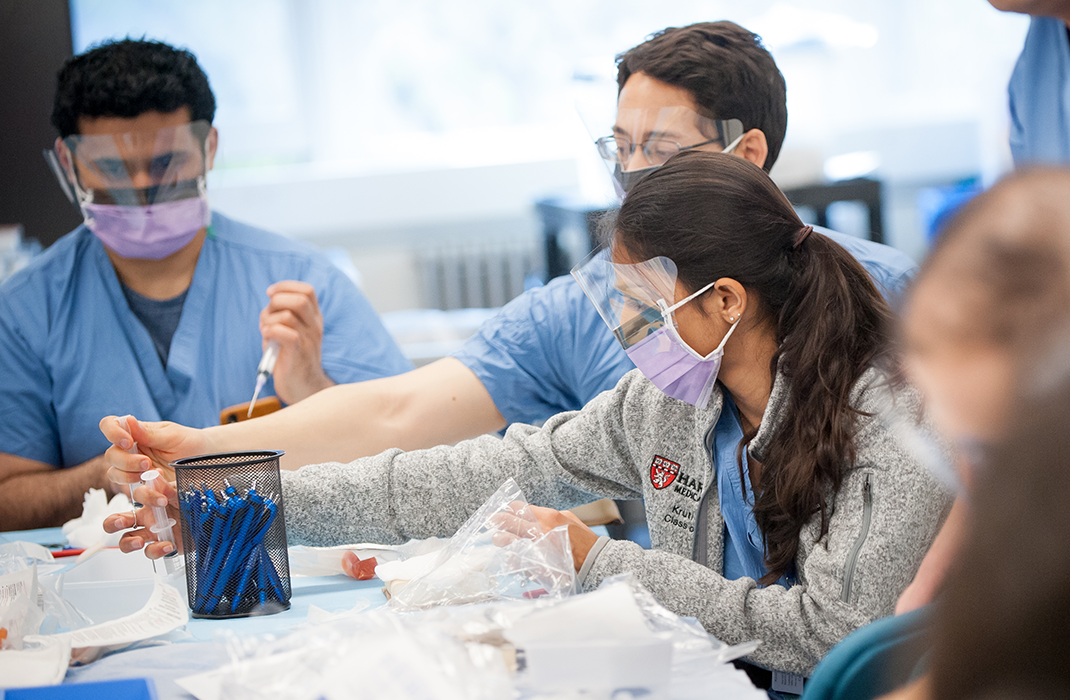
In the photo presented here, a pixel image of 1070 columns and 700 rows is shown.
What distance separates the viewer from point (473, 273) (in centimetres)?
431

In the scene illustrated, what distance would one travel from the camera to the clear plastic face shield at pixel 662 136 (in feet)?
4.66

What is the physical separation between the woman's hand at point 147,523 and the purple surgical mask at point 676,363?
57 cm

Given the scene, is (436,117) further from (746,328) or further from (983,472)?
(983,472)

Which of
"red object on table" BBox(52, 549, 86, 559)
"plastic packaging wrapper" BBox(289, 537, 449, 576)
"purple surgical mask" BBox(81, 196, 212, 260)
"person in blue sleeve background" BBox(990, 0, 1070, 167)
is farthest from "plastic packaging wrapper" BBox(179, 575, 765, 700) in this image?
"person in blue sleeve background" BBox(990, 0, 1070, 167)

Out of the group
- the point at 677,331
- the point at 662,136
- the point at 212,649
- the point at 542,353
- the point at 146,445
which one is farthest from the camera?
the point at 542,353

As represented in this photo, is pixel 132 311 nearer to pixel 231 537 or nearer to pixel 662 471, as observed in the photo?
pixel 231 537

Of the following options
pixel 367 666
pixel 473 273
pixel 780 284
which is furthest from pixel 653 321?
pixel 473 273

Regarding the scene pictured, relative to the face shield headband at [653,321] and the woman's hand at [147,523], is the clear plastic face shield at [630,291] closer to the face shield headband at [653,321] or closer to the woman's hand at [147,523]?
the face shield headband at [653,321]

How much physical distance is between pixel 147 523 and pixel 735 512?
70 cm

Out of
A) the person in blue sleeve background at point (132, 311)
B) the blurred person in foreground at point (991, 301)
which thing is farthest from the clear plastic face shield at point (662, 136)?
the blurred person in foreground at point (991, 301)

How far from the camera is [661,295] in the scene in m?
1.05

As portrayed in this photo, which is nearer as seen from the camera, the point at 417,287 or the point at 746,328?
the point at 746,328

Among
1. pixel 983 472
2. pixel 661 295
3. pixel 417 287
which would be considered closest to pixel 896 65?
pixel 417 287

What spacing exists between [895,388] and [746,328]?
183 mm
